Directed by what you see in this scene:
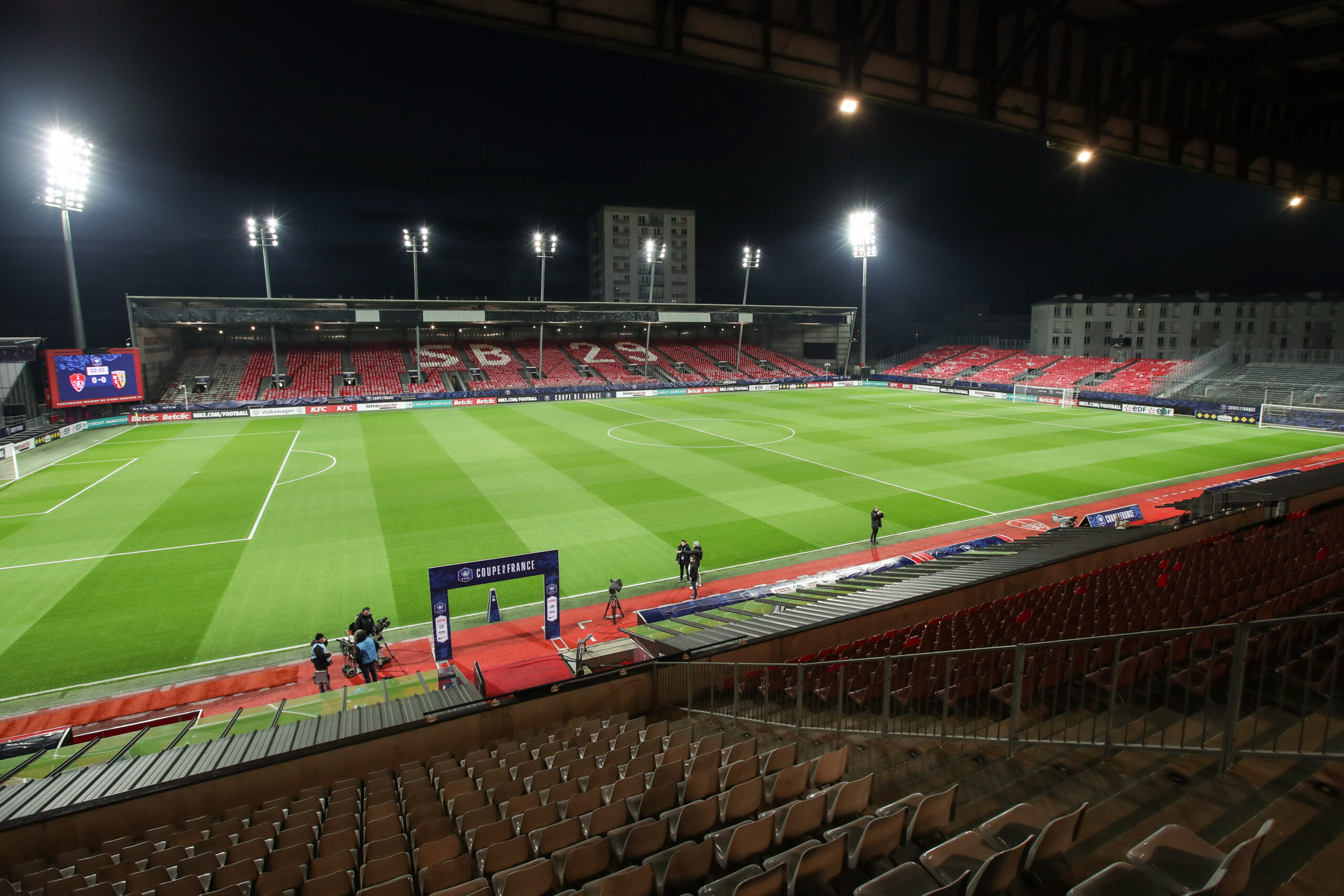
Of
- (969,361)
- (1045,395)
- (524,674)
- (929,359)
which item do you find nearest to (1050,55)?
(524,674)

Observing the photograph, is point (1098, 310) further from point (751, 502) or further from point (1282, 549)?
point (1282, 549)

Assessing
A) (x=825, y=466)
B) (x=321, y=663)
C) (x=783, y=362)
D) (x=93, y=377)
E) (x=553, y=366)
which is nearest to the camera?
(x=321, y=663)

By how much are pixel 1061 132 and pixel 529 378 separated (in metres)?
56.2

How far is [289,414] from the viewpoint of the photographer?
4906 cm

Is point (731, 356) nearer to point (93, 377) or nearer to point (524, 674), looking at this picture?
point (93, 377)

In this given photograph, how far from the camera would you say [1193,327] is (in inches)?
2552

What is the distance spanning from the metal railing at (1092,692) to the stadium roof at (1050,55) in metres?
7.05

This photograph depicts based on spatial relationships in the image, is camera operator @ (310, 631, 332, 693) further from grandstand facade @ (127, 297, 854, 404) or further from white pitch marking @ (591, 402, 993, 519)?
grandstand facade @ (127, 297, 854, 404)

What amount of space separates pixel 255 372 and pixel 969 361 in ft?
233

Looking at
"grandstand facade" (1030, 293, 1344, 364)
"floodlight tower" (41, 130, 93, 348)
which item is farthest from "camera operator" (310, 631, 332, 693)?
"grandstand facade" (1030, 293, 1344, 364)

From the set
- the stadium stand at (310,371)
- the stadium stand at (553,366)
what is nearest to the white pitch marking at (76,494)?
the stadium stand at (310,371)

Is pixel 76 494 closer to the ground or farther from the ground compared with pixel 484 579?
Answer: closer to the ground

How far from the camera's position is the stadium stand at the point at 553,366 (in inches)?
2479

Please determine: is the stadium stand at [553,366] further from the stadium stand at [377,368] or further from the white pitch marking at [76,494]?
the white pitch marking at [76,494]
